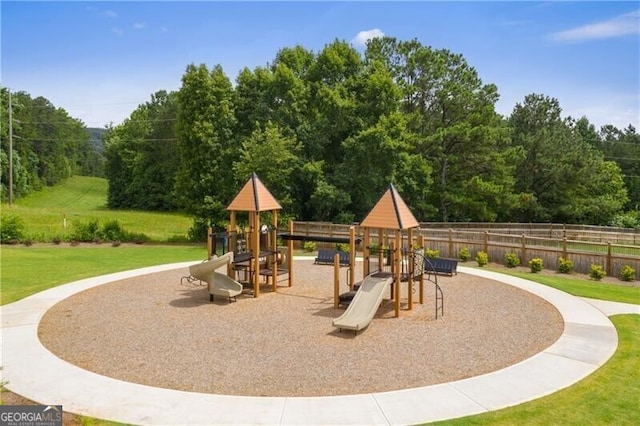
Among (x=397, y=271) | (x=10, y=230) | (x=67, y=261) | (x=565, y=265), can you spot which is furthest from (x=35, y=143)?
(x=565, y=265)

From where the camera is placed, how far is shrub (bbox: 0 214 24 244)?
2797cm

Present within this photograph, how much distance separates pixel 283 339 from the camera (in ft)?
38.0

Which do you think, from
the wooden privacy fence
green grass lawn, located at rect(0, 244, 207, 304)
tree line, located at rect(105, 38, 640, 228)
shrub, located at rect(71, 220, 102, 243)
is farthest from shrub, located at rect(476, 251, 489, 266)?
shrub, located at rect(71, 220, 102, 243)

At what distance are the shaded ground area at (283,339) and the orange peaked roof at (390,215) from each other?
8.99 ft

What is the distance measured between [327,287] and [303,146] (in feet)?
50.7

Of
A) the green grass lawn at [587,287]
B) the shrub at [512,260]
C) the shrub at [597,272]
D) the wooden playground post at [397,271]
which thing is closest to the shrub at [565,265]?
the green grass lawn at [587,287]

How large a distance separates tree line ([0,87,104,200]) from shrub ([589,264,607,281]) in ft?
186

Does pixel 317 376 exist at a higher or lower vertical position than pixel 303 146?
lower

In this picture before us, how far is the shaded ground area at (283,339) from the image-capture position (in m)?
9.10

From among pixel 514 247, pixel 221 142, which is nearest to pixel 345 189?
pixel 221 142

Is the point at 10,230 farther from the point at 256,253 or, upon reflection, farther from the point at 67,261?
the point at 256,253

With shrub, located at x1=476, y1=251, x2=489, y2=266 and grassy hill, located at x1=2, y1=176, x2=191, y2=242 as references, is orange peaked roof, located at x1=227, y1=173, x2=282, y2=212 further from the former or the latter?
grassy hill, located at x1=2, y1=176, x2=191, y2=242

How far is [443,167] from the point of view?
40094 mm

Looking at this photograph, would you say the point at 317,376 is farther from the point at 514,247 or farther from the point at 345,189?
the point at 345,189
